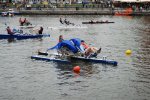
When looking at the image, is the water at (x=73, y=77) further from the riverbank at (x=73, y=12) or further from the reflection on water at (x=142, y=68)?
the riverbank at (x=73, y=12)

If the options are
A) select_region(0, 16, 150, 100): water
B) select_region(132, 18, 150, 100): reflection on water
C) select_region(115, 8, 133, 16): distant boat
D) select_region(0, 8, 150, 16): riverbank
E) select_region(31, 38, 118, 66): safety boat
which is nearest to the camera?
select_region(0, 16, 150, 100): water

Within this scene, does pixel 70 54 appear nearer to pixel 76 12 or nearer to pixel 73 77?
pixel 73 77

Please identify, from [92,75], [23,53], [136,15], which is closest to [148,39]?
[23,53]

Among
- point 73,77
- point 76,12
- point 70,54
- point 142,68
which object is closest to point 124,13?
point 76,12

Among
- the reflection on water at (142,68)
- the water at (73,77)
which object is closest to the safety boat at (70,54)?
the water at (73,77)

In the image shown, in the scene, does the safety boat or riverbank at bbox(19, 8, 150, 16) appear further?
riverbank at bbox(19, 8, 150, 16)

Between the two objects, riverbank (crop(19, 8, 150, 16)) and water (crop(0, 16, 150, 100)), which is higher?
water (crop(0, 16, 150, 100))

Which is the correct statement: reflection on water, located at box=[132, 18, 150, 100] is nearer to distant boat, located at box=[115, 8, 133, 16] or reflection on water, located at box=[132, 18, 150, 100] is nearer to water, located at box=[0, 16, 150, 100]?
water, located at box=[0, 16, 150, 100]

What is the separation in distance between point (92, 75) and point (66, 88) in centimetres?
421

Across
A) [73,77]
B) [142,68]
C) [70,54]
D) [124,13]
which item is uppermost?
[70,54]

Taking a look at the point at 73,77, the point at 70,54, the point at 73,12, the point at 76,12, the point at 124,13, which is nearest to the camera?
the point at 73,77

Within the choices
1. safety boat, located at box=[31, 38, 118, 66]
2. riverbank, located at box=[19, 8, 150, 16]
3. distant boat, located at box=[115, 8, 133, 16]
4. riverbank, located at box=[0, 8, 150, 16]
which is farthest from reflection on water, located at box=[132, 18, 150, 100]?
distant boat, located at box=[115, 8, 133, 16]

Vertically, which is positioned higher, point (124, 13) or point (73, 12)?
point (73, 12)

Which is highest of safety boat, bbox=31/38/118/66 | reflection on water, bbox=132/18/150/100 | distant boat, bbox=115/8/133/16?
safety boat, bbox=31/38/118/66
